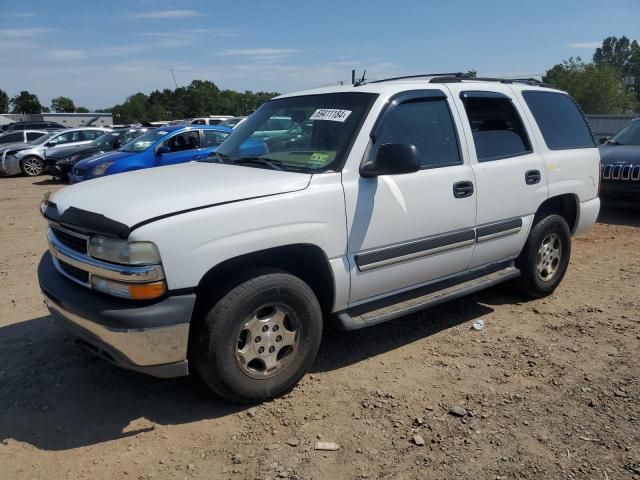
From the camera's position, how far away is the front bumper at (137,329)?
110 inches

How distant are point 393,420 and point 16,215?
9196 mm

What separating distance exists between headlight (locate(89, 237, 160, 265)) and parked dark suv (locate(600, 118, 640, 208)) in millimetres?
7955

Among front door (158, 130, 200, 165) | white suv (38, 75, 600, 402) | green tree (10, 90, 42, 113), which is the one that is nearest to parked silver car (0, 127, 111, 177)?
front door (158, 130, 200, 165)

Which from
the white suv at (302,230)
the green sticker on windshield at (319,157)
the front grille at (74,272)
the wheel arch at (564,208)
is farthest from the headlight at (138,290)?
the wheel arch at (564,208)

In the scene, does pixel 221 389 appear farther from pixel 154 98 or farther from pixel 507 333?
pixel 154 98

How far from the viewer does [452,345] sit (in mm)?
4191

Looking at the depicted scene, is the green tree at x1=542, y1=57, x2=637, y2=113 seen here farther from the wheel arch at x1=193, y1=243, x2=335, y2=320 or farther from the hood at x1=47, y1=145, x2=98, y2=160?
the wheel arch at x1=193, y1=243, x2=335, y2=320

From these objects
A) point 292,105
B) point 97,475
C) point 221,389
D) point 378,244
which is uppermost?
point 292,105

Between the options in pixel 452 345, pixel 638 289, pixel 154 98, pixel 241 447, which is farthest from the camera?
pixel 154 98

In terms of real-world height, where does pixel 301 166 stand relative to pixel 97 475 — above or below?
above

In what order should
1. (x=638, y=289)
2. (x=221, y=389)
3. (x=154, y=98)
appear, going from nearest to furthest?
(x=221, y=389) → (x=638, y=289) → (x=154, y=98)

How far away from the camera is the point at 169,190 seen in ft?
10.4

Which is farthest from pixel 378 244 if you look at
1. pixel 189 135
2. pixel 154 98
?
pixel 154 98

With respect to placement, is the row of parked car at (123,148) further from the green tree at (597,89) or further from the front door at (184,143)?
the green tree at (597,89)
